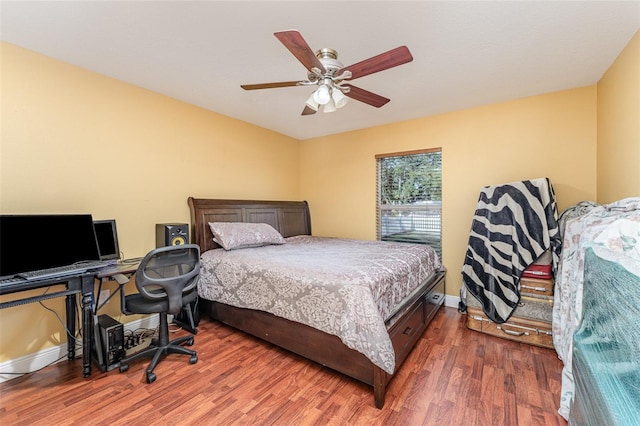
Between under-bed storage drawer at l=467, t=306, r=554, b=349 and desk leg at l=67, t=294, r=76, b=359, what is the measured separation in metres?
3.56

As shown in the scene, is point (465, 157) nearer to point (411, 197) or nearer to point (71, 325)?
point (411, 197)

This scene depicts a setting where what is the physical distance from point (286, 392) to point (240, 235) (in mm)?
1751

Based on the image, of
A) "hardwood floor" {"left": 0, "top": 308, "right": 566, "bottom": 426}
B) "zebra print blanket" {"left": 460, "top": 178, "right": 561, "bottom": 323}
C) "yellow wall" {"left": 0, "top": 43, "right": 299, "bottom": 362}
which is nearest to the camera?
"hardwood floor" {"left": 0, "top": 308, "right": 566, "bottom": 426}

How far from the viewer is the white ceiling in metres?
1.62

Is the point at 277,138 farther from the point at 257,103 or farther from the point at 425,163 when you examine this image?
the point at 425,163

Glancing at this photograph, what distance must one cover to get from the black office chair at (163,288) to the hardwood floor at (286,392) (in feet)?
0.36

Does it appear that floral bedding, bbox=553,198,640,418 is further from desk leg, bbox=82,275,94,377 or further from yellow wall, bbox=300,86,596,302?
desk leg, bbox=82,275,94,377

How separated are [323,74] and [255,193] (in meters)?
2.46

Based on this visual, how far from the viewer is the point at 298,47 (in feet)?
4.80

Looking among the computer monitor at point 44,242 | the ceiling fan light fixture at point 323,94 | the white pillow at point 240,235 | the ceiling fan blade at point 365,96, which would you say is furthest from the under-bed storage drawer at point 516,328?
the computer monitor at point 44,242

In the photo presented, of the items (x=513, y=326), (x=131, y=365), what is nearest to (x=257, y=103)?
(x=131, y=365)

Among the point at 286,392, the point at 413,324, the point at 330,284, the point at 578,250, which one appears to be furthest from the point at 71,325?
the point at 578,250

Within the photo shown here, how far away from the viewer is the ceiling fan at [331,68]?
148 centimetres

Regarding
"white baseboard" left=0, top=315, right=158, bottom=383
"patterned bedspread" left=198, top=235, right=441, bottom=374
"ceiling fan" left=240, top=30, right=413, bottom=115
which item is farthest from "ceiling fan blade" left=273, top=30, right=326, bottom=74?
"white baseboard" left=0, top=315, right=158, bottom=383
